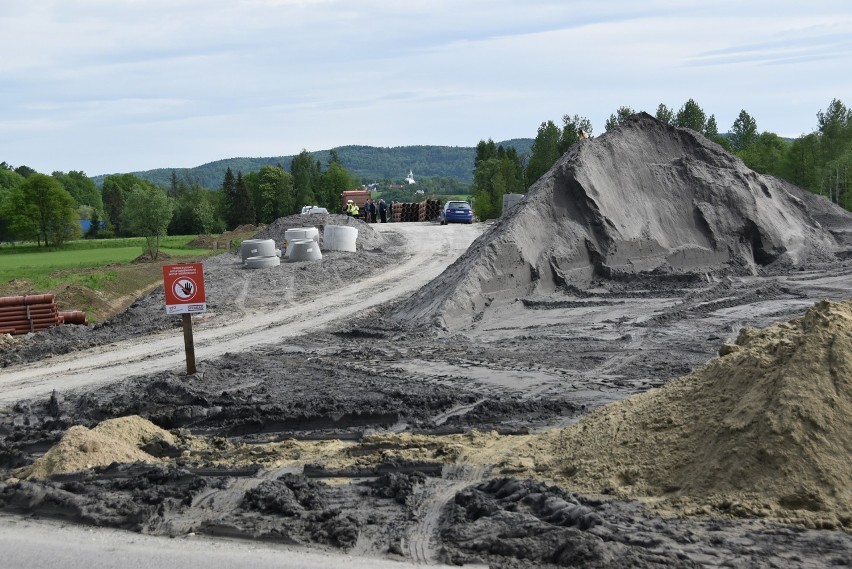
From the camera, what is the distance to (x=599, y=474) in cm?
802

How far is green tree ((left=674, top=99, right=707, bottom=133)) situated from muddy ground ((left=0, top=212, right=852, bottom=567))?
46073 millimetres

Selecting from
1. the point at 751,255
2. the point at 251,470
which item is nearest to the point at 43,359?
the point at 251,470

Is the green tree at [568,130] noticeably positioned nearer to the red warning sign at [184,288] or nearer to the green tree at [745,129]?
the green tree at [745,129]

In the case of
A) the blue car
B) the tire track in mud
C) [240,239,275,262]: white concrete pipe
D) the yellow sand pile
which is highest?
the blue car

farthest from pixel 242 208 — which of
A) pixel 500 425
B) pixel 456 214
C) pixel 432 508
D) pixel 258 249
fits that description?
pixel 432 508

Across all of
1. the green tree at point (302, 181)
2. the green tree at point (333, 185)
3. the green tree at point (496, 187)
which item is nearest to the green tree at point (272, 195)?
the green tree at point (302, 181)

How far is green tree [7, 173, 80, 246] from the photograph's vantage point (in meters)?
66.2

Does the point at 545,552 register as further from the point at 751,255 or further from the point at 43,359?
the point at 751,255

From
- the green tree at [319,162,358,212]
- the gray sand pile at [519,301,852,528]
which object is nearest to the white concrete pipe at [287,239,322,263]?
the gray sand pile at [519,301,852,528]

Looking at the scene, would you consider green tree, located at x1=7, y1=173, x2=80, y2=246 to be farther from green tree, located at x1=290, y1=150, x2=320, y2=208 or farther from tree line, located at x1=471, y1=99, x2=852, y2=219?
green tree, located at x1=290, y1=150, x2=320, y2=208

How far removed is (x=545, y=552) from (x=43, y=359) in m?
14.4

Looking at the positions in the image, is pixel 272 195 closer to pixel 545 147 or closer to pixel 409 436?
pixel 545 147

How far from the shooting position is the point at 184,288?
14.3 meters

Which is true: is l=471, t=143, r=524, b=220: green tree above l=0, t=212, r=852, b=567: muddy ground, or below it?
above
